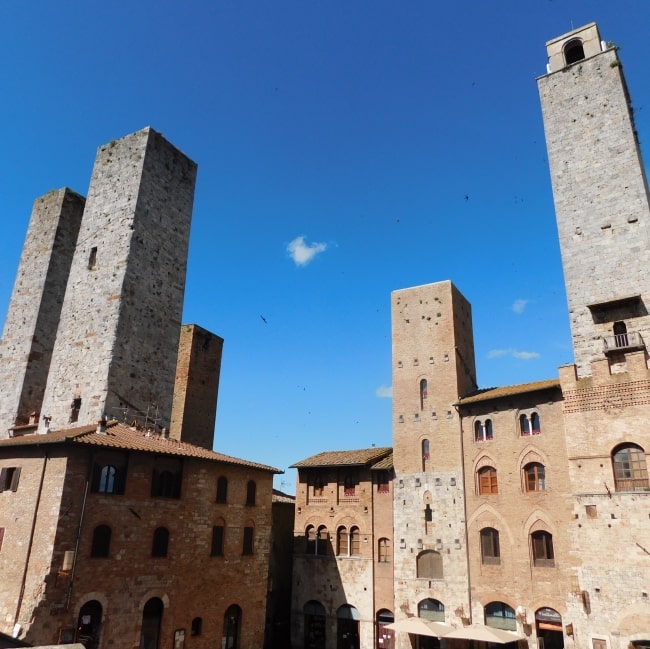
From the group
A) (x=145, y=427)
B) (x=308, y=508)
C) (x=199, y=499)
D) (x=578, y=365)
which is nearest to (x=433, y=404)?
(x=578, y=365)

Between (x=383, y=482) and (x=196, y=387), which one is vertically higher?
(x=196, y=387)

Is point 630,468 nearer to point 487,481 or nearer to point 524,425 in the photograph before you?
point 524,425

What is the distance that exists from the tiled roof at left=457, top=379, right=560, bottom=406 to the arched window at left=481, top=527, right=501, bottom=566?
5.87m

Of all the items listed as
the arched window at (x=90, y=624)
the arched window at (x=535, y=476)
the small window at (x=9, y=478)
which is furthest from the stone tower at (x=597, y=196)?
the small window at (x=9, y=478)

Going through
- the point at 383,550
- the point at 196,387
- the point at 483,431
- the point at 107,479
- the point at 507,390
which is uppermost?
the point at 196,387

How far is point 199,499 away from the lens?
23.1 m

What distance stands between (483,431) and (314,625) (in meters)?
14.0

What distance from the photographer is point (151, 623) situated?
20.3m

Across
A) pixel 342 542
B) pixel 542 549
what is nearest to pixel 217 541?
pixel 342 542

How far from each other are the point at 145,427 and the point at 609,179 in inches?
966

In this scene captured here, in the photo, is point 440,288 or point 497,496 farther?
point 440,288

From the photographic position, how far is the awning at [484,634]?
22.2 meters

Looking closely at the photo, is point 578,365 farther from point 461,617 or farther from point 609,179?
point 461,617

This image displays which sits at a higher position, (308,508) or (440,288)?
(440,288)
